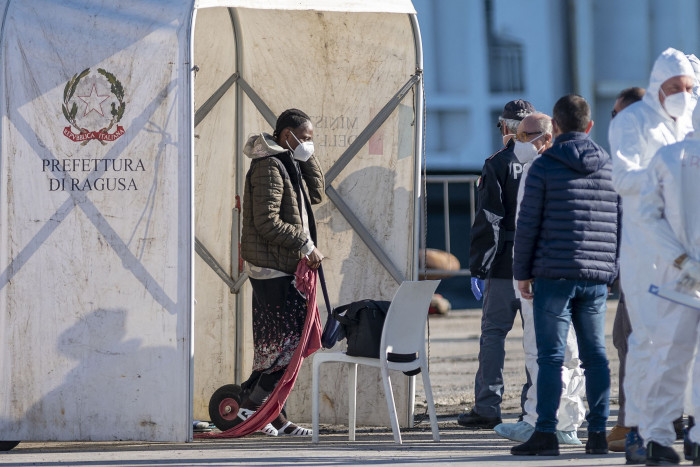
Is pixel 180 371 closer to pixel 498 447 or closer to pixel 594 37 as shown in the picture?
pixel 498 447

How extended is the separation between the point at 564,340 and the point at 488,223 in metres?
1.40

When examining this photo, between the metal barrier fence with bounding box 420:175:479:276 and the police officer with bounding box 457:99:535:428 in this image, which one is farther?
the metal barrier fence with bounding box 420:175:479:276

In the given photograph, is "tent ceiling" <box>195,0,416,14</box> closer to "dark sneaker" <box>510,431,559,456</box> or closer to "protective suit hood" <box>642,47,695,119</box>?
"protective suit hood" <box>642,47,695,119</box>

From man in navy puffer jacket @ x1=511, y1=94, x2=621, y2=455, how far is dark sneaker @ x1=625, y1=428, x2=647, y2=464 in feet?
1.43

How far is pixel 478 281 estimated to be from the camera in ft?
26.5

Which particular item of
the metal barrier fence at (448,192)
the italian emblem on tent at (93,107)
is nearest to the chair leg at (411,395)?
the italian emblem on tent at (93,107)

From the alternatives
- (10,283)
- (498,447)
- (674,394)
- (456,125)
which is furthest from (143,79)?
(456,125)

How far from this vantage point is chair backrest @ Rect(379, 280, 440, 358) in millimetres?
7215

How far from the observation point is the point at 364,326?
286 inches

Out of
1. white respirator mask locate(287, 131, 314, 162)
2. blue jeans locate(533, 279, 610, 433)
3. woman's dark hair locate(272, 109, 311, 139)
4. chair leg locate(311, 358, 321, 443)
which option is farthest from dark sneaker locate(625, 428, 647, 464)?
woman's dark hair locate(272, 109, 311, 139)

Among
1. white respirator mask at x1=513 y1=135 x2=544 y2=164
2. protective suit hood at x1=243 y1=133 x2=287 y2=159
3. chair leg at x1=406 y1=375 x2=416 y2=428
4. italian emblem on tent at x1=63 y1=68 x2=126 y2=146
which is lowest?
chair leg at x1=406 y1=375 x2=416 y2=428

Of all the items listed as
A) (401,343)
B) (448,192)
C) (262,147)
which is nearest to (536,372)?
(401,343)

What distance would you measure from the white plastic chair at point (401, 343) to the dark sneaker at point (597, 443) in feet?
3.39

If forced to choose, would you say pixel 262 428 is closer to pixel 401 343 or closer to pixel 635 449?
pixel 401 343
